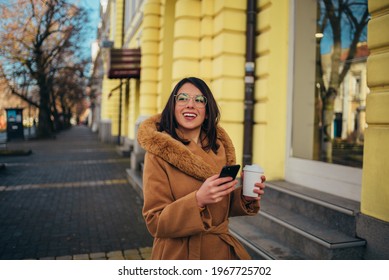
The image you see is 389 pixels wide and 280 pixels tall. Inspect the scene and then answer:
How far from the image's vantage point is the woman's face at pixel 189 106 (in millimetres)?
1878

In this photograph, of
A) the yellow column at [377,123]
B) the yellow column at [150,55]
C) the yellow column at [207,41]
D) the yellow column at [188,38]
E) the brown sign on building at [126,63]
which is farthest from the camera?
the brown sign on building at [126,63]

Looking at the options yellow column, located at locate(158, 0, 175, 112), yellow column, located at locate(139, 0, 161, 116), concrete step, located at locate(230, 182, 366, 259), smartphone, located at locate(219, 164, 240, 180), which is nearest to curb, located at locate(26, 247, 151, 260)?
concrete step, located at locate(230, 182, 366, 259)

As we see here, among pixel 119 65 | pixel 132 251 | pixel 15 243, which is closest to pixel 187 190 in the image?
pixel 132 251

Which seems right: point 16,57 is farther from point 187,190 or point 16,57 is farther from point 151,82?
point 151,82

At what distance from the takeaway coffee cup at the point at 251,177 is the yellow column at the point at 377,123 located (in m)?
1.70

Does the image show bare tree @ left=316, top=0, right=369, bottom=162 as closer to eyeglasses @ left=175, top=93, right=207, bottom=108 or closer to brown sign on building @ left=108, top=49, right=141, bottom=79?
eyeglasses @ left=175, top=93, right=207, bottom=108

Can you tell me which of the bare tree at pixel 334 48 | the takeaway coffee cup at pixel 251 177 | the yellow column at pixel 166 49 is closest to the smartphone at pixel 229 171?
the takeaway coffee cup at pixel 251 177

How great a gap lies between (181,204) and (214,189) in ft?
0.62

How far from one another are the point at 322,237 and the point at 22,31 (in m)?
3.90

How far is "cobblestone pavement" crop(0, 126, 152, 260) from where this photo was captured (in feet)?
13.8

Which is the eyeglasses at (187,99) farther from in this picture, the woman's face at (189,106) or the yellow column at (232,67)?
the yellow column at (232,67)

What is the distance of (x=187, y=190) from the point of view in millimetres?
1786

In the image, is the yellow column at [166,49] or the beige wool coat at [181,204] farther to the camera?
the yellow column at [166,49]

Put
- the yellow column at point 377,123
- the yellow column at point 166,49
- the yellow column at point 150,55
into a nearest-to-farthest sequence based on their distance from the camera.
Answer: the yellow column at point 377,123 → the yellow column at point 166,49 → the yellow column at point 150,55
